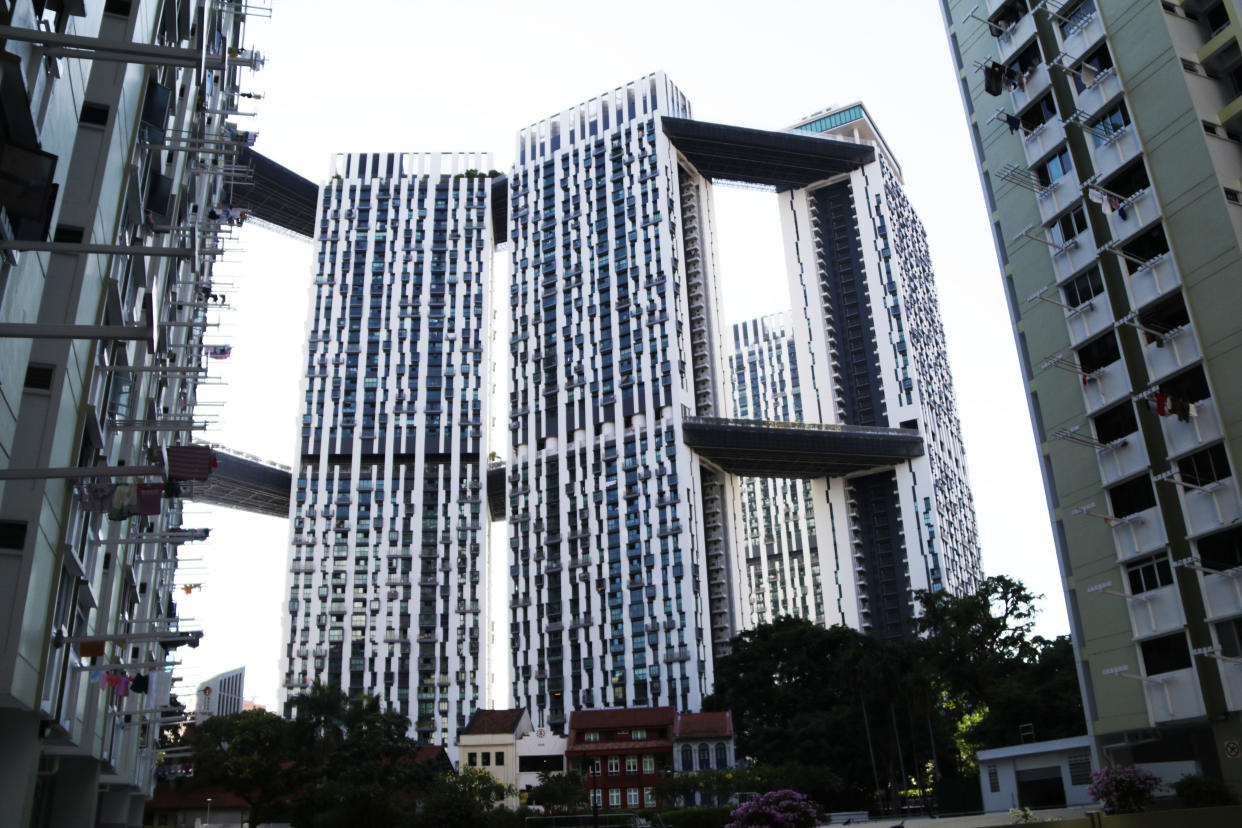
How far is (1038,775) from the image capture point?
5103cm

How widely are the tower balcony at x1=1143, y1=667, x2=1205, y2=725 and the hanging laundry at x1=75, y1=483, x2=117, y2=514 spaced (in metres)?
38.2

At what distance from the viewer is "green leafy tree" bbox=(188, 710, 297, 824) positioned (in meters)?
74.2

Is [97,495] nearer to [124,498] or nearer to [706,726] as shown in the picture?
[124,498]

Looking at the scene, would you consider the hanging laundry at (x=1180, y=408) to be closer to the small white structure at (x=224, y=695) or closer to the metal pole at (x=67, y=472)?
the metal pole at (x=67, y=472)

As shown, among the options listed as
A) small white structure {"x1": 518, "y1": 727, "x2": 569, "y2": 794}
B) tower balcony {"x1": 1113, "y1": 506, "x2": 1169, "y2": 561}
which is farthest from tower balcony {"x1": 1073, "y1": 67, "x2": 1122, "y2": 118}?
small white structure {"x1": 518, "y1": 727, "x2": 569, "y2": 794}

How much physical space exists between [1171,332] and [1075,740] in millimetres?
18588

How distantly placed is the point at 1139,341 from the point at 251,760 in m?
62.7

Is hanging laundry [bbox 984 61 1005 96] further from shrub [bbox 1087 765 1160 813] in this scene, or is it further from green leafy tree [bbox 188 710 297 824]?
green leafy tree [bbox 188 710 297 824]

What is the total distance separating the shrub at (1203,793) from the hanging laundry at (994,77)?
108 feet

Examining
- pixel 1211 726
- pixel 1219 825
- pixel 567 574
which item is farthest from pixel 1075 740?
pixel 567 574

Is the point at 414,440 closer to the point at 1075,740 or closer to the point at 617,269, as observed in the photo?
the point at 617,269

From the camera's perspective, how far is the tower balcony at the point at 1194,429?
41.6m

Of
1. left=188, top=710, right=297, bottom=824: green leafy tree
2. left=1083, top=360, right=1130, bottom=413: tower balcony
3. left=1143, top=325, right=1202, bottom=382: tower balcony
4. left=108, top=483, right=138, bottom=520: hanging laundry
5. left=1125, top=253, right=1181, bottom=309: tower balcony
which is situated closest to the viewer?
left=108, top=483, right=138, bottom=520: hanging laundry

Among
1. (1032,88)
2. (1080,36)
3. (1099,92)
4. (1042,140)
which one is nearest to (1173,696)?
(1042,140)
